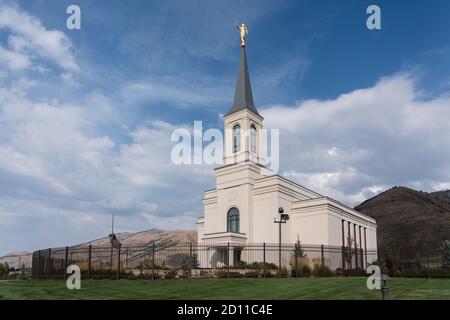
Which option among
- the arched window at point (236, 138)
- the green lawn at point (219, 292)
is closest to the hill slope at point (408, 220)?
the arched window at point (236, 138)

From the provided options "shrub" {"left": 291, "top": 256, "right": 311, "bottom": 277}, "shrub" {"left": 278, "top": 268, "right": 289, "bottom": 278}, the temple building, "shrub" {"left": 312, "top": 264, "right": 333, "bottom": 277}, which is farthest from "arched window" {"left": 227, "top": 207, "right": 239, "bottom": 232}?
"shrub" {"left": 278, "top": 268, "right": 289, "bottom": 278}

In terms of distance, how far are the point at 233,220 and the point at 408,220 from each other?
59125 millimetres

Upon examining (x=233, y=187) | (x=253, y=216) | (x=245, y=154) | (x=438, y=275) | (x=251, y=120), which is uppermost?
(x=251, y=120)

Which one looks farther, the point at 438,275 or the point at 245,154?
the point at 245,154

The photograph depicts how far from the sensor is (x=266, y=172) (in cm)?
3928

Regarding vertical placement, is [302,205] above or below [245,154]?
below

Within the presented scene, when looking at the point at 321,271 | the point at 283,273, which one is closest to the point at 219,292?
the point at 283,273

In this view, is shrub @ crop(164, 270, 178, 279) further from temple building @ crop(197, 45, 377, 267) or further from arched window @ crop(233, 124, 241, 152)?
arched window @ crop(233, 124, 241, 152)

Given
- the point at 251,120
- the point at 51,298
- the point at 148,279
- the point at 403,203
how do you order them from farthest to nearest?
1. the point at 403,203
2. the point at 251,120
3. the point at 148,279
4. the point at 51,298

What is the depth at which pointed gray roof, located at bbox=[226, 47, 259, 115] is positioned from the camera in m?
41.5
